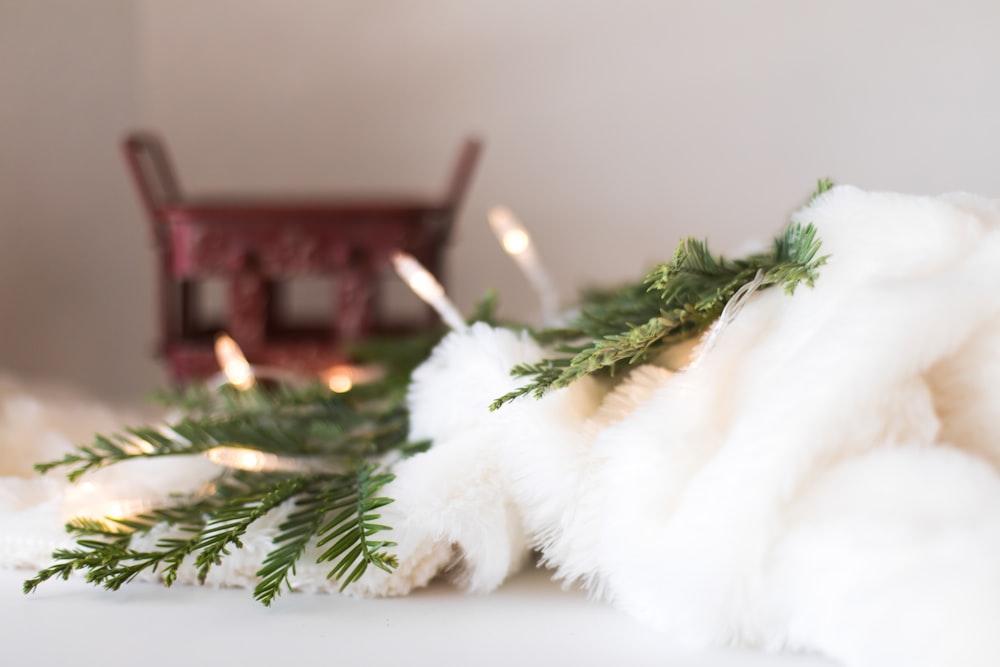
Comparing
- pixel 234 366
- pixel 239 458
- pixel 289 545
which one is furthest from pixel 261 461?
pixel 234 366

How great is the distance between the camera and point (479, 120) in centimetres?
139

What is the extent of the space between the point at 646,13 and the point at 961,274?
3.32 ft

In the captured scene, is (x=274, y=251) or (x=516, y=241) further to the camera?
(x=274, y=251)

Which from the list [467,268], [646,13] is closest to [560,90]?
[646,13]

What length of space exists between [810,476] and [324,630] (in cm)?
26

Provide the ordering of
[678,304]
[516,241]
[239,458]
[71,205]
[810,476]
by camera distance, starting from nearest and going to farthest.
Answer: [810,476] < [678,304] < [239,458] < [516,241] < [71,205]

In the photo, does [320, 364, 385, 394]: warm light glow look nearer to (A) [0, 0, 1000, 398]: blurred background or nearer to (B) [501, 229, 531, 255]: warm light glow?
(B) [501, 229, 531, 255]: warm light glow

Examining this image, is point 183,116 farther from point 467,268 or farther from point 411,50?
point 467,268

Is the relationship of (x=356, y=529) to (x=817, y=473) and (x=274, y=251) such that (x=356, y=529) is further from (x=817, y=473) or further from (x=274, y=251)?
(x=274, y=251)

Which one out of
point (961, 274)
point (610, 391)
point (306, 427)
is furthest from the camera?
point (306, 427)

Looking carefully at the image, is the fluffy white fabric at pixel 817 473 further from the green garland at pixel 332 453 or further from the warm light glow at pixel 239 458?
the warm light glow at pixel 239 458

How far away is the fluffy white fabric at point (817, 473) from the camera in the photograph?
0.38 metres

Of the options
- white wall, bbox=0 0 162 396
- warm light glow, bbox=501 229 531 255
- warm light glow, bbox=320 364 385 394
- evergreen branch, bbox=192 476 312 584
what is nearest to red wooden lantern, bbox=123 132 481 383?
warm light glow, bbox=320 364 385 394

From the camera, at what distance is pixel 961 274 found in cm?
42
